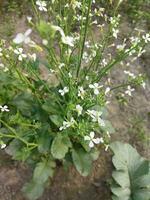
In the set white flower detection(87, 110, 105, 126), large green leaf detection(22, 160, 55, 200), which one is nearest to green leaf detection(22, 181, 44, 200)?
large green leaf detection(22, 160, 55, 200)

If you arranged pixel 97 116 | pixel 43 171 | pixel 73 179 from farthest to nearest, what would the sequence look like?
pixel 73 179
pixel 43 171
pixel 97 116

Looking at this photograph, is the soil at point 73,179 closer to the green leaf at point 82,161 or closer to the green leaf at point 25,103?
the green leaf at point 82,161

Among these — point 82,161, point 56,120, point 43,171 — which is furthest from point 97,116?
point 43,171

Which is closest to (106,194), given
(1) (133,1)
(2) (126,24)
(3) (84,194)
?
(3) (84,194)

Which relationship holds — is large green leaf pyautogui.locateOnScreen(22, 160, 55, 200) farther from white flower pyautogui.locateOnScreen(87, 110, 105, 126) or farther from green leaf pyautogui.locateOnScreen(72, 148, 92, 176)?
white flower pyautogui.locateOnScreen(87, 110, 105, 126)

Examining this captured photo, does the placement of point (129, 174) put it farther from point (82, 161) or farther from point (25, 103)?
point (25, 103)

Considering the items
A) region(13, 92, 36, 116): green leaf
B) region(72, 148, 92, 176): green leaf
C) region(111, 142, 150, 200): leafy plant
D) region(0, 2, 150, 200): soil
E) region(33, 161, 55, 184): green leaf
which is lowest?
region(0, 2, 150, 200): soil
